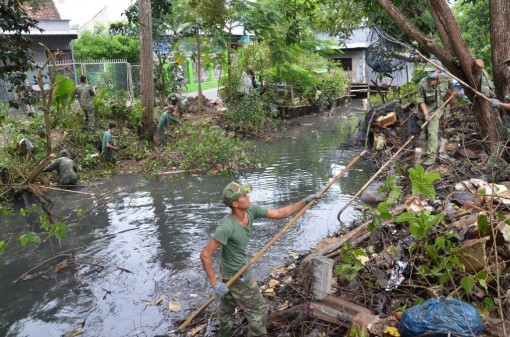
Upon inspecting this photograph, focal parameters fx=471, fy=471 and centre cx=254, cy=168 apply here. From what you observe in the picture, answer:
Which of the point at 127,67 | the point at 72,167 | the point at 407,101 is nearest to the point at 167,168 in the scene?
the point at 72,167

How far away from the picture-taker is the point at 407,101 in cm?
1223

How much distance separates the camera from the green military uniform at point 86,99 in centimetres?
1335

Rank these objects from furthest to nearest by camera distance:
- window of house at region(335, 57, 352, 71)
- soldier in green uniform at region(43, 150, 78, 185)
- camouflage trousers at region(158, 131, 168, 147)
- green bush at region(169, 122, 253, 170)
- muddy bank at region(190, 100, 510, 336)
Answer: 1. window of house at region(335, 57, 352, 71)
2. camouflage trousers at region(158, 131, 168, 147)
3. green bush at region(169, 122, 253, 170)
4. soldier in green uniform at region(43, 150, 78, 185)
5. muddy bank at region(190, 100, 510, 336)

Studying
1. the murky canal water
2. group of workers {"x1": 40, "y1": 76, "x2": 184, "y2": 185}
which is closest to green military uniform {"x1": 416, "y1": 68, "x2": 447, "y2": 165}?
the murky canal water

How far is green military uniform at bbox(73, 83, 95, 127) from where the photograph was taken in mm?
13352

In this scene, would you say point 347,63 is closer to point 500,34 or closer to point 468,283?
point 500,34

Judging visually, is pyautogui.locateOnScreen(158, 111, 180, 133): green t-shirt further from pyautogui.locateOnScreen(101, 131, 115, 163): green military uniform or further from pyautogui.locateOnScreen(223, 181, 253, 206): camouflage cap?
pyautogui.locateOnScreen(223, 181, 253, 206): camouflage cap

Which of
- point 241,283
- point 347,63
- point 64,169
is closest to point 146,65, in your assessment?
point 64,169

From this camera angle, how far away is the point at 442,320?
3.41 meters

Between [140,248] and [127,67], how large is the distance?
1317cm

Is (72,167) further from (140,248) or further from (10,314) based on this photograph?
(10,314)

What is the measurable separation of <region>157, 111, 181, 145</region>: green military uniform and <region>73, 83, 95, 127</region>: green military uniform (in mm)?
1928

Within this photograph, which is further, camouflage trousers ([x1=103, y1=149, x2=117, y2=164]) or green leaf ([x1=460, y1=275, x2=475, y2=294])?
camouflage trousers ([x1=103, y1=149, x2=117, y2=164])

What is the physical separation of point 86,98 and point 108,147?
86.0 inches
